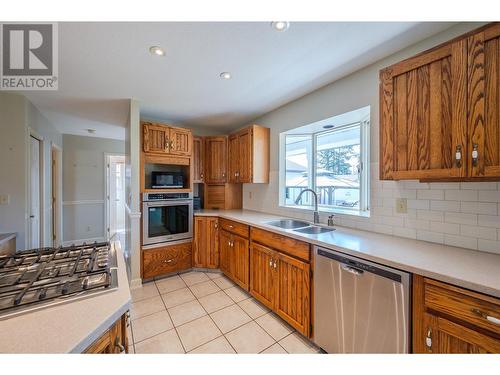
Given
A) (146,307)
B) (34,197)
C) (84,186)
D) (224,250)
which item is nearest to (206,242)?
(224,250)

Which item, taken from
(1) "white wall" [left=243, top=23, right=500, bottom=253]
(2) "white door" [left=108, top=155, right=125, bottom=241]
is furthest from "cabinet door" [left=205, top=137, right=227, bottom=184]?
(2) "white door" [left=108, top=155, right=125, bottom=241]

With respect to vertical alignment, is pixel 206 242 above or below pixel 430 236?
below

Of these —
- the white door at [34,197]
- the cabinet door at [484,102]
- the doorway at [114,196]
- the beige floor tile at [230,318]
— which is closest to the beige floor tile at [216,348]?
the beige floor tile at [230,318]

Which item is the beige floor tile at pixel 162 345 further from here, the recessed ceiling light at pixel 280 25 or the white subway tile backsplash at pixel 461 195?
the recessed ceiling light at pixel 280 25

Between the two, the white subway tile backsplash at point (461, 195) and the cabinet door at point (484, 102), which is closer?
the cabinet door at point (484, 102)

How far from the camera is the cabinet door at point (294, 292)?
165 cm

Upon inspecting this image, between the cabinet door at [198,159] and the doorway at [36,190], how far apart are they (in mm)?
2104

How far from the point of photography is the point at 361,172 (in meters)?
2.14

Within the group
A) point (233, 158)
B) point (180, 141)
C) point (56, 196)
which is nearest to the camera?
point (180, 141)

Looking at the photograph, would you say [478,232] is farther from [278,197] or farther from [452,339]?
[278,197]

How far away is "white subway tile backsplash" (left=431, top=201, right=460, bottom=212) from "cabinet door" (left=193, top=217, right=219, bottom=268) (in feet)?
7.86

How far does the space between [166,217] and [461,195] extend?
9.98 ft

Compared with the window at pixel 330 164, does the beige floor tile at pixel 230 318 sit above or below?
below
